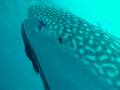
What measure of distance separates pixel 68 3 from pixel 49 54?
22910 mm

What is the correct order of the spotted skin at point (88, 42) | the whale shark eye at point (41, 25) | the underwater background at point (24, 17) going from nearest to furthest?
the spotted skin at point (88, 42) < the whale shark eye at point (41, 25) < the underwater background at point (24, 17)

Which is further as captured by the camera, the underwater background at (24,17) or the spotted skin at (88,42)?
the underwater background at (24,17)

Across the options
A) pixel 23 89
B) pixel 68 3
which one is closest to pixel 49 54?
pixel 68 3

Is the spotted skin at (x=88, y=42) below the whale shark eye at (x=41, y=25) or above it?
below

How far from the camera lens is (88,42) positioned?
1.79m

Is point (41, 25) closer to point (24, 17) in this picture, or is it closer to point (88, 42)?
point (88, 42)

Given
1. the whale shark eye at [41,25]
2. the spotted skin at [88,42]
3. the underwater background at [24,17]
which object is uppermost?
the whale shark eye at [41,25]

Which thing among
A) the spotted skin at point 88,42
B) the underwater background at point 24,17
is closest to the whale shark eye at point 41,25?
the spotted skin at point 88,42

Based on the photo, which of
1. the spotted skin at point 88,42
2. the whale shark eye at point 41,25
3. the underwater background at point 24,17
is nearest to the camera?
the spotted skin at point 88,42

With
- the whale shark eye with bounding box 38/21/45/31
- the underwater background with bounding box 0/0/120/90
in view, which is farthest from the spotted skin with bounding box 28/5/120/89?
the underwater background with bounding box 0/0/120/90

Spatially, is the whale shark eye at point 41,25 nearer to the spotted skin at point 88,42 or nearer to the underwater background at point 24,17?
the spotted skin at point 88,42

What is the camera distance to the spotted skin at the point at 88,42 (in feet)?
5.38

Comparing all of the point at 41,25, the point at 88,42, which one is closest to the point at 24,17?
the point at 41,25

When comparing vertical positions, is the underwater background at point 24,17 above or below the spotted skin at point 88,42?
below
